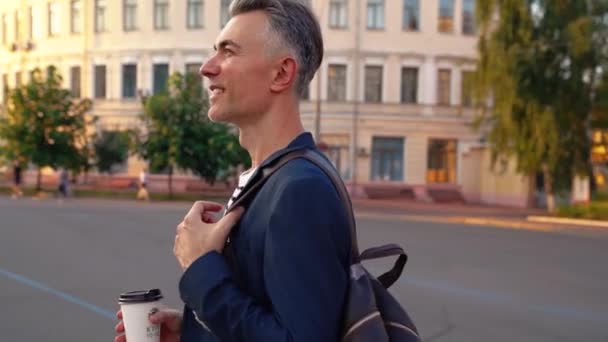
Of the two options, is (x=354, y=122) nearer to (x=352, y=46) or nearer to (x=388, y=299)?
(x=352, y=46)

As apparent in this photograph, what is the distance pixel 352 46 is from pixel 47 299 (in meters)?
32.3

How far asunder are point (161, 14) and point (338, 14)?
33.5ft

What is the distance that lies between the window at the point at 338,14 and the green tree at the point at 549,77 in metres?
11.8

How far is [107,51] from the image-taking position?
43125 millimetres

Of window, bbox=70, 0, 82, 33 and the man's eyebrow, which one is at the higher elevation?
window, bbox=70, 0, 82, 33

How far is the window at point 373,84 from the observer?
3997 cm

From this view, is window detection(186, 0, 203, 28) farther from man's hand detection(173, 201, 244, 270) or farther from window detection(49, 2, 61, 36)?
man's hand detection(173, 201, 244, 270)

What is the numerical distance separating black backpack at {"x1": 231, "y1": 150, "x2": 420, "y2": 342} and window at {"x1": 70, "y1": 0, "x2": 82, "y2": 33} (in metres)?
45.3

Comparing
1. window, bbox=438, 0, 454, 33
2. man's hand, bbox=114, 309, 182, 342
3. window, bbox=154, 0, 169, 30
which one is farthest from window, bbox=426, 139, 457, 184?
man's hand, bbox=114, 309, 182, 342

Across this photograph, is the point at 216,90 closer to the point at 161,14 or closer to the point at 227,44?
the point at 227,44

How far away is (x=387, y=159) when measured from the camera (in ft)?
132

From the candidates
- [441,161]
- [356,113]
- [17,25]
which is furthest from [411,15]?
[17,25]

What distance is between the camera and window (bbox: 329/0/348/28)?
39.9 metres

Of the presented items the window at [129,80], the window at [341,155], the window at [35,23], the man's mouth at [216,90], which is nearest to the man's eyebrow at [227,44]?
the man's mouth at [216,90]
